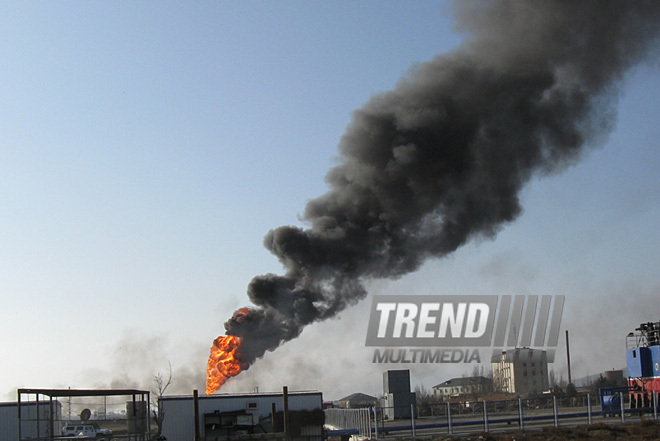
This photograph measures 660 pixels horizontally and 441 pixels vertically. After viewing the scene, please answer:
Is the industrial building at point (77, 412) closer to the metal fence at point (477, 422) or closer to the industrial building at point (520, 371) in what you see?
the metal fence at point (477, 422)

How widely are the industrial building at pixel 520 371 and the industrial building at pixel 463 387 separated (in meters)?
1.87

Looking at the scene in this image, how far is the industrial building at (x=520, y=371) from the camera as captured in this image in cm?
12303

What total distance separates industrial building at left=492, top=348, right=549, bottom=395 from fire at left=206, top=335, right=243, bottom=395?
8031cm

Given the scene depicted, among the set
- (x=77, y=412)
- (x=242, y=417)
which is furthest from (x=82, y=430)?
(x=242, y=417)

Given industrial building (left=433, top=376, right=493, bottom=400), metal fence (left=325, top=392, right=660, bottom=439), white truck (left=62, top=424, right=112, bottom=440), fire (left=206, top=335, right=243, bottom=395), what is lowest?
industrial building (left=433, top=376, right=493, bottom=400)

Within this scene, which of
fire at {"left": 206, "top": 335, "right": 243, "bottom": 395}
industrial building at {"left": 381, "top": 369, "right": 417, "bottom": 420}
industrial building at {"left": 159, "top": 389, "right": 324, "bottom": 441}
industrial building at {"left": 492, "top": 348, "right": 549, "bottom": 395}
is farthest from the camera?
industrial building at {"left": 492, "top": 348, "right": 549, "bottom": 395}

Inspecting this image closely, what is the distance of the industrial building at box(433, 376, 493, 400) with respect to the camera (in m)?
126

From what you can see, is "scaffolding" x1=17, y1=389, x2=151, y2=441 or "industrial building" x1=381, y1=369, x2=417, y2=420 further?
"industrial building" x1=381, y1=369, x2=417, y2=420

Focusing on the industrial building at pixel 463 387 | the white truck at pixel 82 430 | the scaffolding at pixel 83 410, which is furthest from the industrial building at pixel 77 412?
the industrial building at pixel 463 387

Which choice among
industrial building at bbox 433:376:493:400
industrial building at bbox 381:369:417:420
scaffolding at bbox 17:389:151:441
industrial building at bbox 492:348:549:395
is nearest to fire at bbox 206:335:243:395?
scaffolding at bbox 17:389:151:441

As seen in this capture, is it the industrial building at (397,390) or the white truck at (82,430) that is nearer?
the white truck at (82,430)

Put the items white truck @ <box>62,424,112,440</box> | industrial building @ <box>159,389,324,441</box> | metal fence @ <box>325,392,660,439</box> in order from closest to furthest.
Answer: metal fence @ <box>325,392,660,439</box>, industrial building @ <box>159,389,324,441</box>, white truck @ <box>62,424,112,440</box>

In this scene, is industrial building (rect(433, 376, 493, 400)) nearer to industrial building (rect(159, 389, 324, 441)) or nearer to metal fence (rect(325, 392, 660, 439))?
metal fence (rect(325, 392, 660, 439))

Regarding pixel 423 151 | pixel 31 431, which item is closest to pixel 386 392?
pixel 423 151
